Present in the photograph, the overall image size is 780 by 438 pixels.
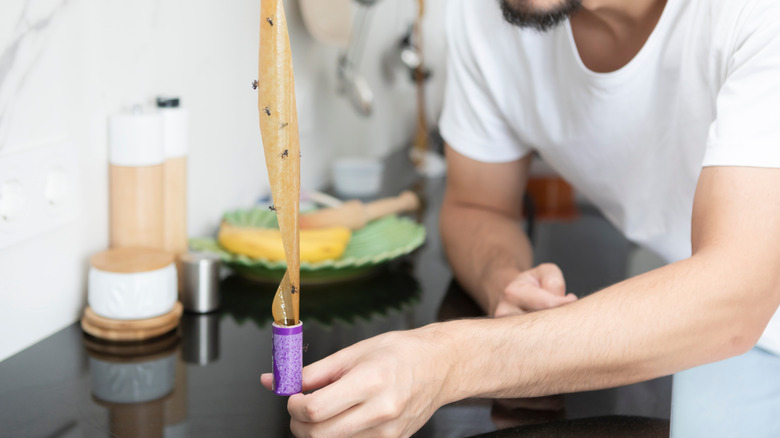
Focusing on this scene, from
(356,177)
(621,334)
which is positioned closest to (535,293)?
(621,334)

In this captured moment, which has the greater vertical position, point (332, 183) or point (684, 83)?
point (684, 83)

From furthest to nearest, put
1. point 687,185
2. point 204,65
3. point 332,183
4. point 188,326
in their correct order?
point 332,183 → point 204,65 → point 687,185 → point 188,326

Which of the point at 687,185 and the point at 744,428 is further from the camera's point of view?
the point at 687,185

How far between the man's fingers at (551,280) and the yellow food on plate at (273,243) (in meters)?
0.34

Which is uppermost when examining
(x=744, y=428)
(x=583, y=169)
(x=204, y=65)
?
(x=204, y=65)

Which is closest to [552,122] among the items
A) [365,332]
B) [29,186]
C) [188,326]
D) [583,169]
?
[583,169]

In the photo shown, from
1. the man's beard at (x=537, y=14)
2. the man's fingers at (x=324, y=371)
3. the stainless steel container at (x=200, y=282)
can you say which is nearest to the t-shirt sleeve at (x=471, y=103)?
the man's beard at (x=537, y=14)

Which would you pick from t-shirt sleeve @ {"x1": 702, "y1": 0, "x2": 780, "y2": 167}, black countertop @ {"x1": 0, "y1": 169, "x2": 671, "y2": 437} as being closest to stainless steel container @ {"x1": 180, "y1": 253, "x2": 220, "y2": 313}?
black countertop @ {"x1": 0, "y1": 169, "x2": 671, "y2": 437}

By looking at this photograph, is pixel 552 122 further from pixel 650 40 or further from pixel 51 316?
pixel 51 316

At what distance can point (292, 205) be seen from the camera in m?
0.67

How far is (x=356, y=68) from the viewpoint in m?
2.06

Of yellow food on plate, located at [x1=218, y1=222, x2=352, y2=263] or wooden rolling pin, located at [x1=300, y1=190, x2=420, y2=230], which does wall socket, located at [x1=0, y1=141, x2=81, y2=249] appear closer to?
yellow food on plate, located at [x1=218, y1=222, x2=352, y2=263]

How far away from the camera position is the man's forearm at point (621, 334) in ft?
2.45

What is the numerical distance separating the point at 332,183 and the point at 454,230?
1.99ft
